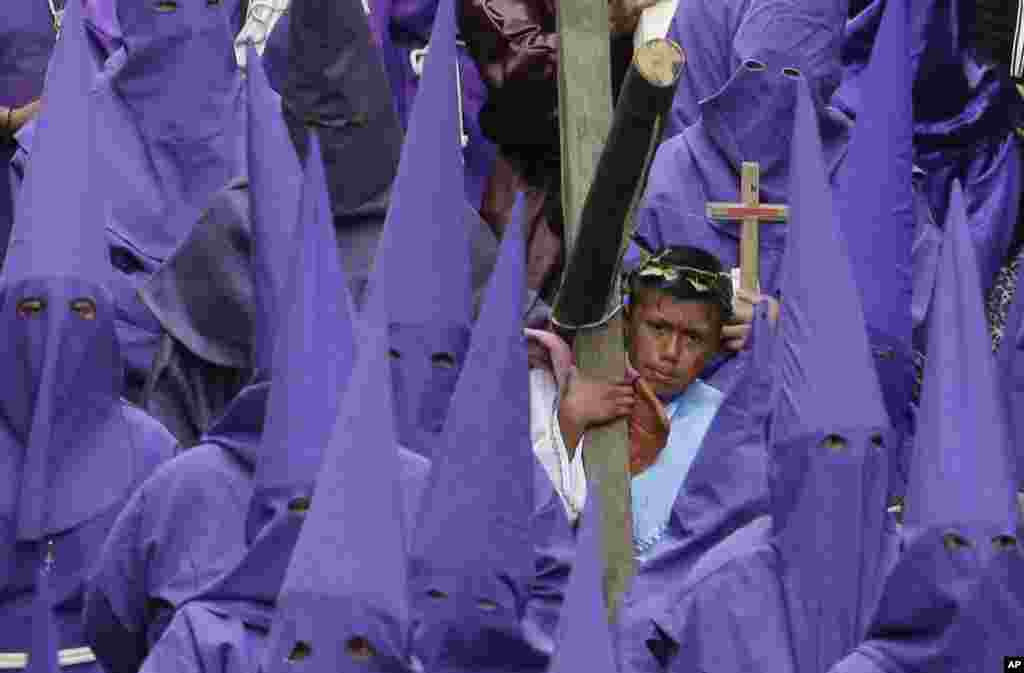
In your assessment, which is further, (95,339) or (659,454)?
(659,454)

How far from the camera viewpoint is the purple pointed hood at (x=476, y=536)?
9.12 m

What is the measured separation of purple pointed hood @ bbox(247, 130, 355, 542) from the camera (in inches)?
364

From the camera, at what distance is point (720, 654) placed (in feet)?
30.2

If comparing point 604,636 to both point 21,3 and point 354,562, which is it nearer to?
point 354,562

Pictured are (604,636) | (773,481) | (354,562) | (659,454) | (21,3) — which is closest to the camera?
(604,636)

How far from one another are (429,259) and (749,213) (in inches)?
52.5

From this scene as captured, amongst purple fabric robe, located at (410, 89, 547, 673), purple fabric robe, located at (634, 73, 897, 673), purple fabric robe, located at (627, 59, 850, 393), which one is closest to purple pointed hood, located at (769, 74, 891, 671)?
purple fabric robe, located at (634, 73, 897, 673)

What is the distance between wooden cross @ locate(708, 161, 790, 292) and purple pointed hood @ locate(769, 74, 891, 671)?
166 centimetres

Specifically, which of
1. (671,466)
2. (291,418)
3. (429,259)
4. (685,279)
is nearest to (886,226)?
(685,279)

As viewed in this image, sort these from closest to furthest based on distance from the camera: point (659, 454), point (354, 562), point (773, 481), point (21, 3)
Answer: point (354, 562)
point (773, 481)
point (659, 454)
point (21, 3)

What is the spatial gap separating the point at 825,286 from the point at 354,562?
4.66 feet

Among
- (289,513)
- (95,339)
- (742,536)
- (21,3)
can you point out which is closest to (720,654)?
(742,536)

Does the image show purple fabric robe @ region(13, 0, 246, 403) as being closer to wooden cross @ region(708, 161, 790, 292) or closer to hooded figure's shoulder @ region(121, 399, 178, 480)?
wooden cross @ region(708, 161, 790, 292)

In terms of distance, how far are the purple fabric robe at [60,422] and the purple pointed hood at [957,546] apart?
6.31 ft
